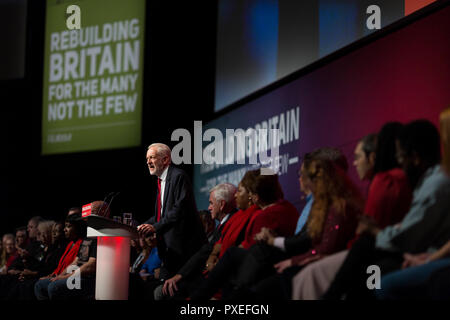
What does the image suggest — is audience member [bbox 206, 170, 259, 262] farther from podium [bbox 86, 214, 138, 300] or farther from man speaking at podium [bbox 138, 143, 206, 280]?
podium [bbox 86, 214, 138, 300]

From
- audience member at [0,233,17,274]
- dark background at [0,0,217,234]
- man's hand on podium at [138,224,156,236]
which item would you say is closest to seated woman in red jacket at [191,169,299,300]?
man's hand on podium at [138,224,156,236]

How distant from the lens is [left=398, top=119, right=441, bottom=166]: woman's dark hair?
9.79 ft

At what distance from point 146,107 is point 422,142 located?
5340 millimetres

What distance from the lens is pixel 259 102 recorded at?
252 inches

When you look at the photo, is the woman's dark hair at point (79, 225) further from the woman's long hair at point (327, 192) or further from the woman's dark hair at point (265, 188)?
the woman's long hair at point (327, 192)

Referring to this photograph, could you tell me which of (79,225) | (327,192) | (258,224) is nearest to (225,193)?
(258,224)

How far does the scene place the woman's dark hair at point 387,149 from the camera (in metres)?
3.12

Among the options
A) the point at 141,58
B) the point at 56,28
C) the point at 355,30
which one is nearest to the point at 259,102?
the point at 355,30

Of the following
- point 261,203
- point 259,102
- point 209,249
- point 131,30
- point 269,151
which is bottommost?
point 209,249

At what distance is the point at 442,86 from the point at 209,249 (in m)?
1.69

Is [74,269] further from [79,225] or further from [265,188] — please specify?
[265,188]

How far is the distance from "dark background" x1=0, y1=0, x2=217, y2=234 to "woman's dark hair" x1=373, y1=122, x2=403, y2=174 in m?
4.96

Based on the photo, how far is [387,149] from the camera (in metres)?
3.15
